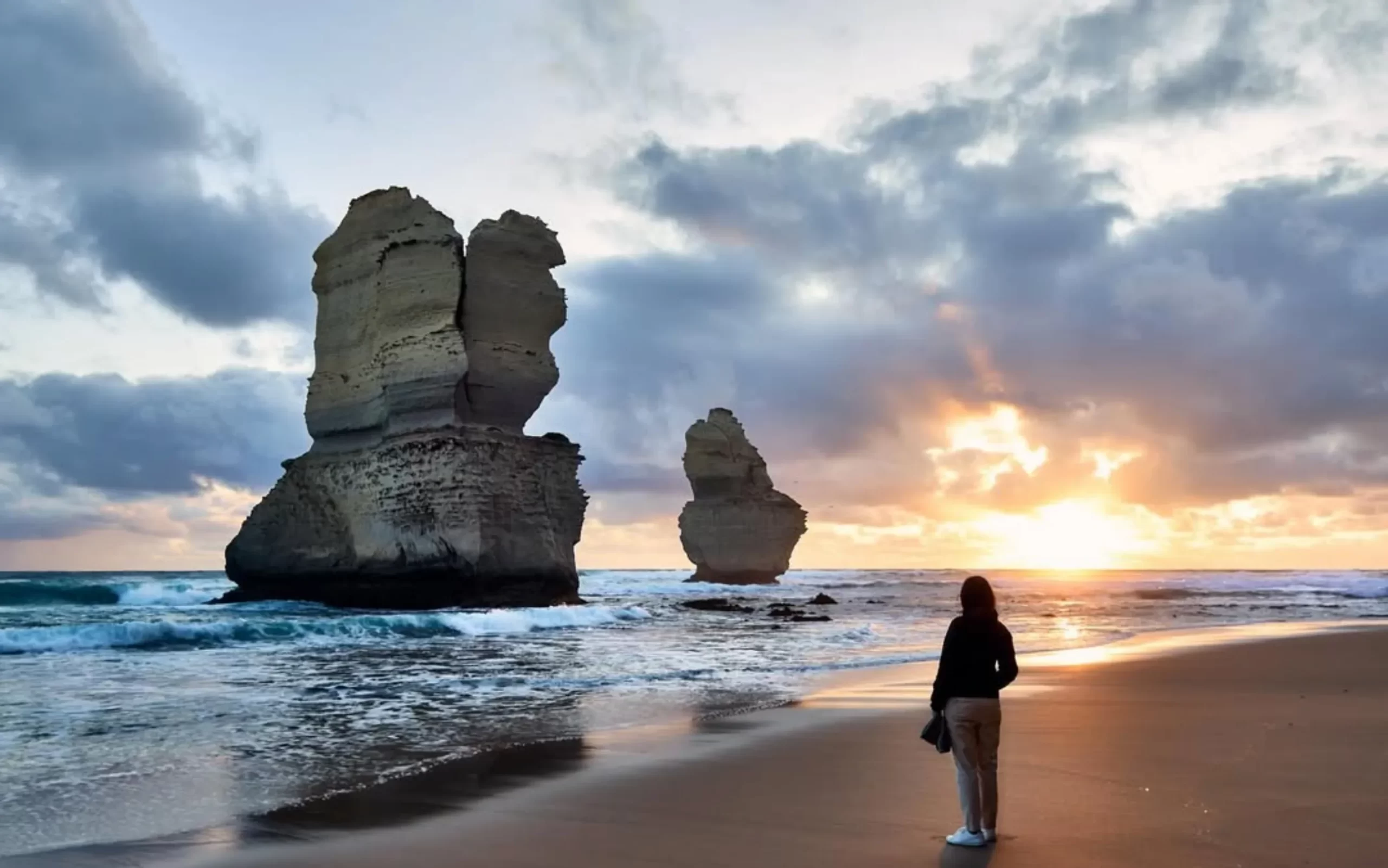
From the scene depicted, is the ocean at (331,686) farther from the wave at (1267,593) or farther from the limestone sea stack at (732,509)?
the limestone sea stack at (732,509)

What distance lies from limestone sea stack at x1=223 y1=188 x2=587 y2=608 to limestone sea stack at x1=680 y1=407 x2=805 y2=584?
3624 cm

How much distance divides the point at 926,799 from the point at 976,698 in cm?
144

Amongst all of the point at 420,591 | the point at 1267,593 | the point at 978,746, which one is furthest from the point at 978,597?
the point at 1267,593

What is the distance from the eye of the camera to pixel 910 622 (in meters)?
31.5

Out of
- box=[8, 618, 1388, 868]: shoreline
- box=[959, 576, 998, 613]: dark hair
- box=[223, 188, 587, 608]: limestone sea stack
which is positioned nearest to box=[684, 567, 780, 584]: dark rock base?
box=[223, 188, 587, 608]: limestone sea stack

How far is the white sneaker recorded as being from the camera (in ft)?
17.0

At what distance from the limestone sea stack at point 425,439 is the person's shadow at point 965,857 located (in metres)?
29.7

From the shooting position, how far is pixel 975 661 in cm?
547

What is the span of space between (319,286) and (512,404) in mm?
10849

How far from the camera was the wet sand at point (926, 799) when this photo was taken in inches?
202

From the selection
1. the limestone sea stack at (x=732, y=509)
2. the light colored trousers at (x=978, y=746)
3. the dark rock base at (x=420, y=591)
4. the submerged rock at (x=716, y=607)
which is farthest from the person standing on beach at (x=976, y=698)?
the limestone sea stack at (x=732, y=509)

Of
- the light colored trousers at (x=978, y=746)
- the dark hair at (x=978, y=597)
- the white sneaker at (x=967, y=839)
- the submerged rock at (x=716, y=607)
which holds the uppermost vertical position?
the dark hair at (x=978, y=597)

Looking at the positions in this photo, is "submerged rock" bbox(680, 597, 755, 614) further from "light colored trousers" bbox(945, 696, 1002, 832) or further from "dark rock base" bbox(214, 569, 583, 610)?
"light colored trousers" bbox(945, 696, 1002, 832)

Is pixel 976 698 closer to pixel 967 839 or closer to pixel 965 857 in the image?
pixel 967 839
